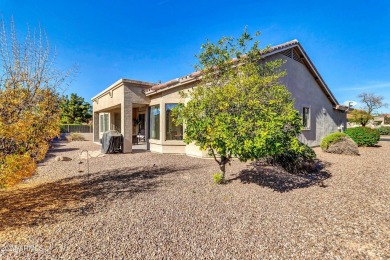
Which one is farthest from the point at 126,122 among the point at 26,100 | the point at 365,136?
the point at 365,136

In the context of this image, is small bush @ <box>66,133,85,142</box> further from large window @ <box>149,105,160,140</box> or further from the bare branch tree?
the bare branch tree

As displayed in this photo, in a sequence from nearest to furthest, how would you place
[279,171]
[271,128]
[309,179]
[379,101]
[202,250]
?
1. [202,250]
2. [271,128]
3. [309,179]
4. [279,171]
5. [379,101]

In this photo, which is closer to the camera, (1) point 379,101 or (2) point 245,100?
(2) point 245,100

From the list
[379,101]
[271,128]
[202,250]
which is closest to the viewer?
[202,250]

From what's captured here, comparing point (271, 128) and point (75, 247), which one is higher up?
point (271, 128)

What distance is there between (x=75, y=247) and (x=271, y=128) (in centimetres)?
472

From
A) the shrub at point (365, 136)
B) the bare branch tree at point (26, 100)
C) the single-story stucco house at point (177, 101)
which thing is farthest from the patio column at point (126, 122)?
the shrub at point (365, 136)

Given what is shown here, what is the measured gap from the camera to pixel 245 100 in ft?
19.4

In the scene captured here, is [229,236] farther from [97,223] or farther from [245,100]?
[245,100]

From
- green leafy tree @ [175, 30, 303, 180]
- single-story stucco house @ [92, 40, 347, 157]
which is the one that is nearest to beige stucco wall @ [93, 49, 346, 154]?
single-story stucco house @ [92, 40, 347, 157]

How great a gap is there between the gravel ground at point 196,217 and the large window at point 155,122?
19.5 ft

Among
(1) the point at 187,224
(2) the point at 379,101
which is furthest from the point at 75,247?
(2) the point at 379,101

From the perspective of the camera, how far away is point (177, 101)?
39.8 feet

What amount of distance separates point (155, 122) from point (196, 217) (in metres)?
9.94
